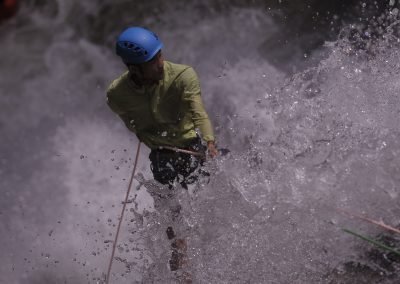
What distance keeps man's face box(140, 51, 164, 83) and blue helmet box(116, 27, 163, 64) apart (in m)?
0.04

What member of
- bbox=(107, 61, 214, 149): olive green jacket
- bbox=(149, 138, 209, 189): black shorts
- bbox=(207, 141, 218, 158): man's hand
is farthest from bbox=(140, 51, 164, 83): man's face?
bbox=(149, 138, 209, 189): black shorts

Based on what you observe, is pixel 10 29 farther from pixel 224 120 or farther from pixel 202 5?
pixel 224 120

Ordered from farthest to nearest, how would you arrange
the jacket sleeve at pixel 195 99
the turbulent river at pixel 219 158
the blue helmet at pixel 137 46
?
the jacket sleeve at pixel 195 99, the turbulent river at pixel 219 158, the blue helmet at pixel 137 46

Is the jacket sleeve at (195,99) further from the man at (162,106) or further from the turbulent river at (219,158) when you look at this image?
the turbulent river at (219,158)

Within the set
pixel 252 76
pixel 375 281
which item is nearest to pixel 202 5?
pixel 252 76

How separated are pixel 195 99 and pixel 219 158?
519mm

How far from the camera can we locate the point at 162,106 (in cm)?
427

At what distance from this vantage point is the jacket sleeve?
13.6 ft

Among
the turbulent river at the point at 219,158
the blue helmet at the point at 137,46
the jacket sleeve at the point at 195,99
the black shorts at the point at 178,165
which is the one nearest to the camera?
the blue helmet at the point at 137,46

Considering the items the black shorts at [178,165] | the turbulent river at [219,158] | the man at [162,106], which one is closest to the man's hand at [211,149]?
the man at [162,106]

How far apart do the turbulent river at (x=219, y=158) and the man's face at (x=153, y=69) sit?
836 millimetres

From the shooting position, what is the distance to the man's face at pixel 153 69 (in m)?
3.91

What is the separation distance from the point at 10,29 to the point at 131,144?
3089 mm

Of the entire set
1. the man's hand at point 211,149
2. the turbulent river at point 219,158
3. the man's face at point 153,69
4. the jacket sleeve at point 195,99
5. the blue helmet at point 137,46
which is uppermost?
the blue helmet at point 137,46
